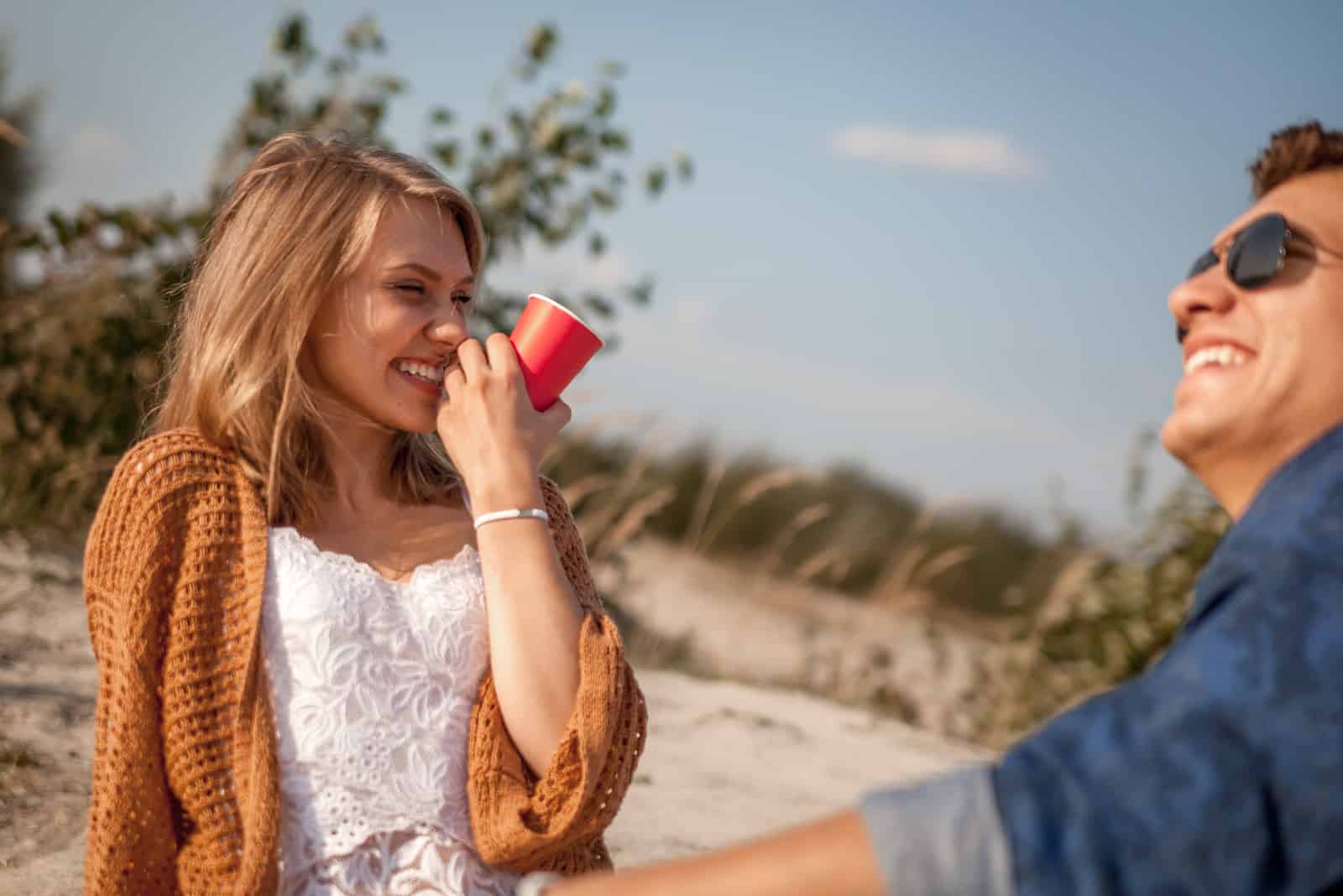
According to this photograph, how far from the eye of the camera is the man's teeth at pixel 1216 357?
4.88 ft

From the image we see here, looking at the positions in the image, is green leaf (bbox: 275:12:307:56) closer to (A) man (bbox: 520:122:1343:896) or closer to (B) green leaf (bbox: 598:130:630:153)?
(B) green leaf (bbox: 598:130:630:153)

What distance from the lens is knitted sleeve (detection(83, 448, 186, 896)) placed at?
7.00 feet

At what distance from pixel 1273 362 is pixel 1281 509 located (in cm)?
26

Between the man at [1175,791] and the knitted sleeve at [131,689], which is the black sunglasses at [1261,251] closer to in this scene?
the man at [1175,791]

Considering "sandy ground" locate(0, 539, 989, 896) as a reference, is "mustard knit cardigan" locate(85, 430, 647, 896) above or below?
above

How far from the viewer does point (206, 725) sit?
2193mm

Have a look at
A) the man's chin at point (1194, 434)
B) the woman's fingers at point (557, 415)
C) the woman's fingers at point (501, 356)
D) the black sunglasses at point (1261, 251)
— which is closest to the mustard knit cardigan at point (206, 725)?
the woman's fingers at point (557, 415)

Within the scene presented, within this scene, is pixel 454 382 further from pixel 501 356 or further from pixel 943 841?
pixel 943 841

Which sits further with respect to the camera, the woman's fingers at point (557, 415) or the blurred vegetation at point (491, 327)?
the blurred vegetation at point (491, 327)

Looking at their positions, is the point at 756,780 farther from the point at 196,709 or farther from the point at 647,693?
the point at 196,709

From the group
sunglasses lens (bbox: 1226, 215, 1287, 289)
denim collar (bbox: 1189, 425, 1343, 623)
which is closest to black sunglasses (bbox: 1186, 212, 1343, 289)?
sunglasses lens (bbox: 1226, 215, 1287, 289)

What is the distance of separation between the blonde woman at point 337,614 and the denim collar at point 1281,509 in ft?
3.89

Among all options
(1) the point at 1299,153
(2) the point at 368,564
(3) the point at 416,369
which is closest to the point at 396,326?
(3) the point at 416,369

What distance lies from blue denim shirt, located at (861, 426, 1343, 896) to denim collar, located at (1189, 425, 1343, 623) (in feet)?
0.13
